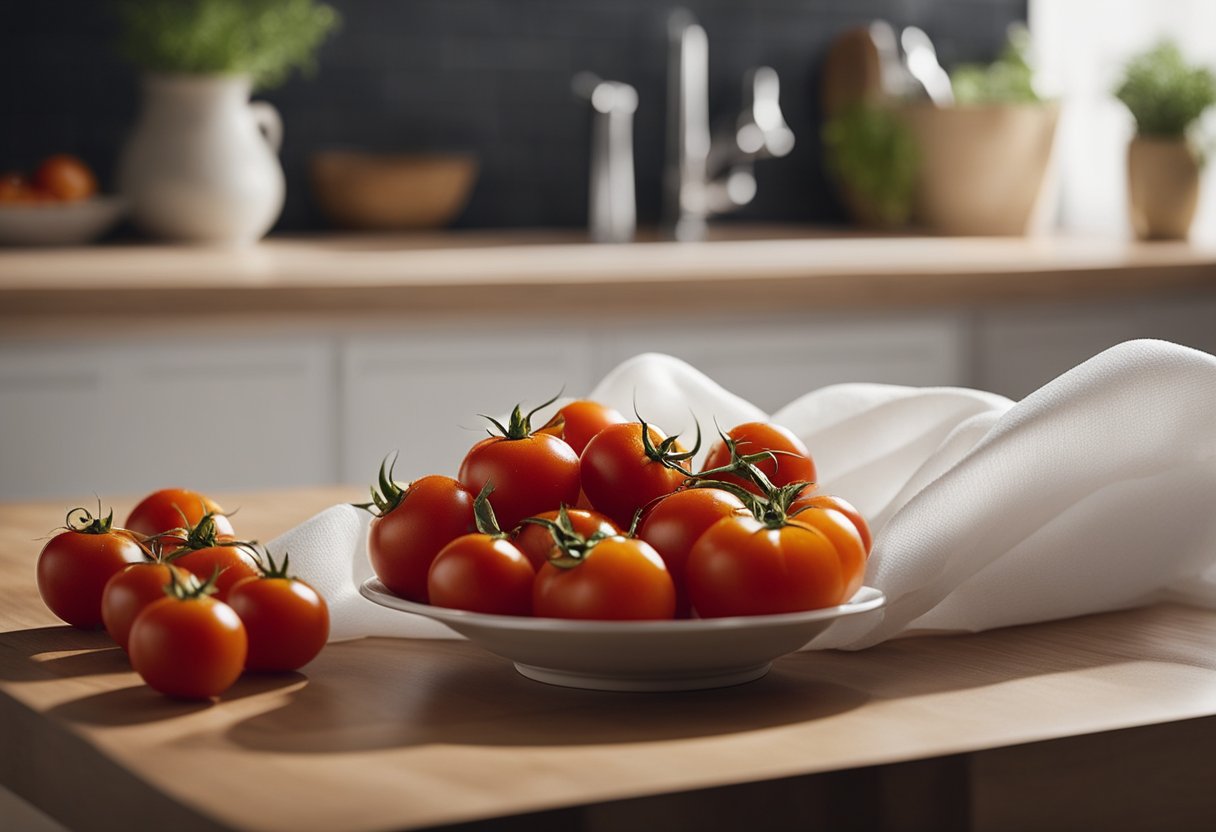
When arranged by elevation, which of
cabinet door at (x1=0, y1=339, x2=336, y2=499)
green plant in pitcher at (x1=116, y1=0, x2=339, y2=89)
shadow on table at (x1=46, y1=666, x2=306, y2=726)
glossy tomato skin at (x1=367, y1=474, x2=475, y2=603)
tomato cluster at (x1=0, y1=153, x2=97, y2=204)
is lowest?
cabinet door at (x1=0, y1=339, x2=336, y2=499)

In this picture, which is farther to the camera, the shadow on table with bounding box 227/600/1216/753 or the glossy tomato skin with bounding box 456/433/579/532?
the glossy tomato skin with bounding box 456/433/579/532

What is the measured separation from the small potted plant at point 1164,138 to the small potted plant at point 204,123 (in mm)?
1684

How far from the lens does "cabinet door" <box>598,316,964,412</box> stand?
287 centimetres

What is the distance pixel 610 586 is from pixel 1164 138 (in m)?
3.03

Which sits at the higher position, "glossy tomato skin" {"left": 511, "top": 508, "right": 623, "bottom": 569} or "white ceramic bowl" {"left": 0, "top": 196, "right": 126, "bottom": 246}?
"white ceramic bowl" {"left": 0, "top": 196, "right": 126, "bottom": 246}

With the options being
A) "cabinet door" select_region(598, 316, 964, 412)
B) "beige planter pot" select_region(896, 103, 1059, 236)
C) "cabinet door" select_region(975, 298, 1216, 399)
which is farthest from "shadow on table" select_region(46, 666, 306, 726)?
"beige planter pot" select_region(896, 103, 1059, 236)

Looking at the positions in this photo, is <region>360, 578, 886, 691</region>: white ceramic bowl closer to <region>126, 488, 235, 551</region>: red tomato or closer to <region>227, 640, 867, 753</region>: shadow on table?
<region>227, 640, 867, 753</region>: shadow on table

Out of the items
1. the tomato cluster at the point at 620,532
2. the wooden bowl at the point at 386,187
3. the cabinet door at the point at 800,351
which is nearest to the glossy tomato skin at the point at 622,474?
the tomato cluster at the point at 620,532

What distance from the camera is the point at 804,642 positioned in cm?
84

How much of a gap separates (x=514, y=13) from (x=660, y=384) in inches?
105

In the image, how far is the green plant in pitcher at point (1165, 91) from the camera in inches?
137

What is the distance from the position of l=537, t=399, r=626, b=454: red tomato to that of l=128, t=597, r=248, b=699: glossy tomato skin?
0.82 feet

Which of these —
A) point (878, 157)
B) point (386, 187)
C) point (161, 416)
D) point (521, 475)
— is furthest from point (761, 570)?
point (878, 157)

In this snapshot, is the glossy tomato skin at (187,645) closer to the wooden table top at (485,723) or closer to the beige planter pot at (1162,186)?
the wooden table top at (485,723)
